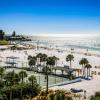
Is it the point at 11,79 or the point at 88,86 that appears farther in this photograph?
the point at 88,86

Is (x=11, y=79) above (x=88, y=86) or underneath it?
above

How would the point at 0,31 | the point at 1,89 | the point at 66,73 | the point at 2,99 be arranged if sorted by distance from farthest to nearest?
the point at 0,31
the point at 66,73
the point at 1,89
the point at 2,99

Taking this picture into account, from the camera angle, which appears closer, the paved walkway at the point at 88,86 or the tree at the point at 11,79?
the tree at the point at 11,79

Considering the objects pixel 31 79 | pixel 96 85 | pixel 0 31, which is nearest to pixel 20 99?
pixel 31 79

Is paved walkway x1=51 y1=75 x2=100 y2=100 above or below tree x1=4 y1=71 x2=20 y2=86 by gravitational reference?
below

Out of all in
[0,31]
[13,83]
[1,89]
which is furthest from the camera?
[0,31]

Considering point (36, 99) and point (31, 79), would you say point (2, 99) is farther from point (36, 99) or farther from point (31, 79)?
point (31, 79)

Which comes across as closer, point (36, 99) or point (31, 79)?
point (36, 99)

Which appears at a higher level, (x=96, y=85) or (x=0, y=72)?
(x=0, y=72)

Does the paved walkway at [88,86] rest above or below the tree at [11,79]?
below

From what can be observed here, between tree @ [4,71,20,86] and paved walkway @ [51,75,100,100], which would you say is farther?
paved walkway @ [51,75,100,100]
